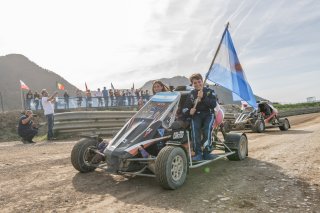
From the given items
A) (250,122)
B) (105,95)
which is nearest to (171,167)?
(250,122)

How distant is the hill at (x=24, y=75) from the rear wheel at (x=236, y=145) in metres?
49.7

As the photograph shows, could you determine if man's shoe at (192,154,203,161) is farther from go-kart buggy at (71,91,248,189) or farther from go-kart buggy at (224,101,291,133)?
go-kart buggy at (224,101,291,133)

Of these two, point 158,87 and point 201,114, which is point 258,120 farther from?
point 201,114

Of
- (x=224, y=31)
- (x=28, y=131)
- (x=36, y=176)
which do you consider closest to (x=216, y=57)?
(x=224, y=31)

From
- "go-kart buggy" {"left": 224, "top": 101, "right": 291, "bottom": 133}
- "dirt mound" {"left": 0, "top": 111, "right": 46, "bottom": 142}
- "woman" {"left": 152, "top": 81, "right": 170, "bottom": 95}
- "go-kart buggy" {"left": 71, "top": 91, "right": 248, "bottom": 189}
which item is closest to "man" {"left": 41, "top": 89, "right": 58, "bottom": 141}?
"dirt mound" {"left": 0, "top": 111, "right": 46, "bottom": 142}

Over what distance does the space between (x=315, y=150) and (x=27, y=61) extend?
67.9 meters

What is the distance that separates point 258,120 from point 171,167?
1119 centimetres

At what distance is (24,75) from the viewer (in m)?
62.6

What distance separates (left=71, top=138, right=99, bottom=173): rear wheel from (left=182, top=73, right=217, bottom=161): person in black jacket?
1.97 m

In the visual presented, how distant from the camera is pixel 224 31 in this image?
26.5 feet

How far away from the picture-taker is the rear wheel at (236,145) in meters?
7.93

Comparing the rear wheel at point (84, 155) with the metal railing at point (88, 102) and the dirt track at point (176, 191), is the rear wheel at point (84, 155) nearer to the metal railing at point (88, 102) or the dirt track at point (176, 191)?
the dirt track at point (176, 191)

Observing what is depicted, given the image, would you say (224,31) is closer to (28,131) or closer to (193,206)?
(193,206)

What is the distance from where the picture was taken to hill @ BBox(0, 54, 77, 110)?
57.9 meters
